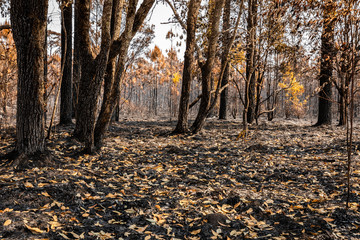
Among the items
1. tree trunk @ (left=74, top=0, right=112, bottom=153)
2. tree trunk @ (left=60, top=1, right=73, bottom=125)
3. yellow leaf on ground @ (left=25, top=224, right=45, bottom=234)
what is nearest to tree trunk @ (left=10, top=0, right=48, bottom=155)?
tree trunk @ (left=74, top=0, right=112, bottom=153)

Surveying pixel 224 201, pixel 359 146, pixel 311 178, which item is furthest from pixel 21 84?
pixel 359 146

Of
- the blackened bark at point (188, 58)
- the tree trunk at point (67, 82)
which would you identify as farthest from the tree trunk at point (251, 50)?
the tree trunk at point (67, 82)

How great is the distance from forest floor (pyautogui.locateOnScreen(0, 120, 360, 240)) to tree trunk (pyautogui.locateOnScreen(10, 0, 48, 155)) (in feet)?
1.94

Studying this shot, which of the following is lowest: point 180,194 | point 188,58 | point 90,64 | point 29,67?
point 180,194

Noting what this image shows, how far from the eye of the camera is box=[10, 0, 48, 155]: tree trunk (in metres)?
3.91

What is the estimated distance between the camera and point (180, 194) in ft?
13.1

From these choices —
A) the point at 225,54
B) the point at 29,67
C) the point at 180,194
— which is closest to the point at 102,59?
the point at 29,67

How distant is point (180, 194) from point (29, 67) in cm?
341

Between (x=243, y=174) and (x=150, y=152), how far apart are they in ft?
8.03

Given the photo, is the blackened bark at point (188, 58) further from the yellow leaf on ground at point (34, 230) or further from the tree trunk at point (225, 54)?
the yellow leaf on ground at point (34, 230)

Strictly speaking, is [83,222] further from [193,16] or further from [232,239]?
[193,16]

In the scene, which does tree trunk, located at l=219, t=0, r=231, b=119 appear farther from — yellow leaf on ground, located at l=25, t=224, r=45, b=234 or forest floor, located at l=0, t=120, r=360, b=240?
yellow leaf on ground, located at l=25, t=224, r=45, b=234

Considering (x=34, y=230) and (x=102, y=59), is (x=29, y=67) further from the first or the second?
(x=34, y=230)

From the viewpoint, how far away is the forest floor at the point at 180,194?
292cm
